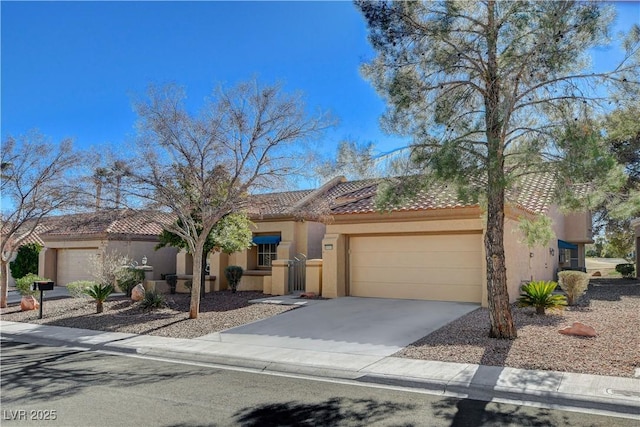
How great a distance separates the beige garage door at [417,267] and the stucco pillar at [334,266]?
31 cm

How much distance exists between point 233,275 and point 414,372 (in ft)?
44.6

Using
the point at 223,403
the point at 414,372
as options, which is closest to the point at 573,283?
the point at 414,372

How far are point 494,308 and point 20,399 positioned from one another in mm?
8274

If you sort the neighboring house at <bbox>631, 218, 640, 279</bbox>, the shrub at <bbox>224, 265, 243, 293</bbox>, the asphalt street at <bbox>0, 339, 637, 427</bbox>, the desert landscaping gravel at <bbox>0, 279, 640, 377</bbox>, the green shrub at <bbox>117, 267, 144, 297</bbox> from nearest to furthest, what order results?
the asphalt street at <bbox>0, 339, 637, 427</bbox>
the desert landscaping gravel at <bbox>0, 279, 640, 377</bbox>
the green shrub at <bbox>117, 267, 144, 297</bbox>
the shrub at <bbox>224, 265, 243, 293</bbox>
the neighboring house at <bbox>631, 218, 640, 279</bbox>

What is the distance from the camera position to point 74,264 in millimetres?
26453

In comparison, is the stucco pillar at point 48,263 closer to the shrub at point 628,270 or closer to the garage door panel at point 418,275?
the garage door panel at point 418,275

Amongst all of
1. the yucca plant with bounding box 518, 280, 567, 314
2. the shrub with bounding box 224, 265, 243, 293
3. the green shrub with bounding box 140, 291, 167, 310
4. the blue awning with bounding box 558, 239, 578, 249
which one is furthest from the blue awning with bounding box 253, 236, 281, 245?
the blue awning with bounding box 558, 239, 578, 249

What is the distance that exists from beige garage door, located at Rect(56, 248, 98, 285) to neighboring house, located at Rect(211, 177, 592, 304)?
1093cm

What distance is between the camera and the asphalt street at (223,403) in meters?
5.85

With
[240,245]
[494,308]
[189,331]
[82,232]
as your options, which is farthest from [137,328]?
[82,232]

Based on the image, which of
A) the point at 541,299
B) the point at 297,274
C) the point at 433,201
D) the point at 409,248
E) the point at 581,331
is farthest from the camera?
the point at 297,274

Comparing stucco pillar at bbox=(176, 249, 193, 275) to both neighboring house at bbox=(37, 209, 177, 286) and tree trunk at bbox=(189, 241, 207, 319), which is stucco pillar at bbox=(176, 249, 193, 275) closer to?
neighboring house at bbox=(37, 209, 177, 286)

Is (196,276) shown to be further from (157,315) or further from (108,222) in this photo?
(108,222)

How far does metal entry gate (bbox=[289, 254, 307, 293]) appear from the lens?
63.9ft
